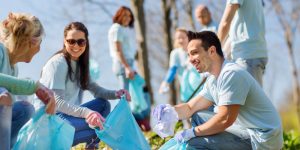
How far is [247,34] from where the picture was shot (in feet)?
15.8

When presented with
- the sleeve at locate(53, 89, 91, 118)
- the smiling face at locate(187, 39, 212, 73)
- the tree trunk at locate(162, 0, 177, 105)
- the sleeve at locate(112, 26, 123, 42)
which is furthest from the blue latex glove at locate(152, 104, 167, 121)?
the tree trunk at locate(162, 0, 177, 105)

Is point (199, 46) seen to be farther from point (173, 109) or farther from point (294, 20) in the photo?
point (294, 20)

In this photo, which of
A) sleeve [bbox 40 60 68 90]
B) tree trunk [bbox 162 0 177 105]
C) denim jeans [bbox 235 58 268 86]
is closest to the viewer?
sleeve [bbox 40 60 68 90]

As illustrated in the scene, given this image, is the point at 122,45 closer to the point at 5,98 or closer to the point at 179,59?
the point at 179,59

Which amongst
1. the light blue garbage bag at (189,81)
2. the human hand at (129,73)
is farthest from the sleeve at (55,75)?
the light blue garbage bag at (189,81)

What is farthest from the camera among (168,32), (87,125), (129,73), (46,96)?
(168,32)

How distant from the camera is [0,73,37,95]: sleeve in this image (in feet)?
10.5

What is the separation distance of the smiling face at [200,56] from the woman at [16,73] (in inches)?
39.0

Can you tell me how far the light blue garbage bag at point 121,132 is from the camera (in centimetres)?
373

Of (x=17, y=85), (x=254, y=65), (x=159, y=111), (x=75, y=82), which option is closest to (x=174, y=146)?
(x=159, y=111)

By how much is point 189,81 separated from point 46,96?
4199mm

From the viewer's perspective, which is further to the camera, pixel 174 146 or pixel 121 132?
pixel 121 132

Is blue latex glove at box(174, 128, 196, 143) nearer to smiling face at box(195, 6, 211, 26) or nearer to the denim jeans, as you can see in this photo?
the denim jeans

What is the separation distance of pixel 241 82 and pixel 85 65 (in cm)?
138
